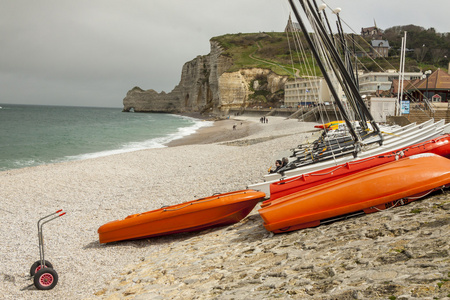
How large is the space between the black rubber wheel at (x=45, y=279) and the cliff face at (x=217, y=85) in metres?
75.6

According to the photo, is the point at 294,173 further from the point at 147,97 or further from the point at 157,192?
the point at 147,97

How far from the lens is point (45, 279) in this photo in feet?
22.7

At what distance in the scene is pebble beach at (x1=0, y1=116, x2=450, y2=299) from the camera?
161 inches

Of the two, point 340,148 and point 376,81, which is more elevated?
point 376,81

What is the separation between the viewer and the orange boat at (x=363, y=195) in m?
6.36

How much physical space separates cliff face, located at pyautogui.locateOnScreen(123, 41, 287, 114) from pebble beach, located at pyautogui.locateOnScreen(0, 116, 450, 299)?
69.2 m

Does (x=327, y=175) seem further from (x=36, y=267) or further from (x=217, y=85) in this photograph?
(x=217, y=85)

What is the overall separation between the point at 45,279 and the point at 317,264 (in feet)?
18.0

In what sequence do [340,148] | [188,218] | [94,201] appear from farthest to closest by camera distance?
[94,201]
[340,148]
[188,218]

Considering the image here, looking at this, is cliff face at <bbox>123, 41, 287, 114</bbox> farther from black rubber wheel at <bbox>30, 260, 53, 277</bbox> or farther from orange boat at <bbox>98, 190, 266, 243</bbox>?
black rubber wheel at <bbox>30, 260, 53, 277</bbox>

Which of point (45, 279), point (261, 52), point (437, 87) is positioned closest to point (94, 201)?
point (45, 279)

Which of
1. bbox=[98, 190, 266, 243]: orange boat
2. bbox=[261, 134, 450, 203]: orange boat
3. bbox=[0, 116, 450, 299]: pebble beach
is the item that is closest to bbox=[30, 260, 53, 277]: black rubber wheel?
bbox=[0, 116, 450, 299]: pebble beach

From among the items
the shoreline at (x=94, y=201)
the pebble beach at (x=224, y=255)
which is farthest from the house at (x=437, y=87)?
the pebble beach at (x=224, y=255)

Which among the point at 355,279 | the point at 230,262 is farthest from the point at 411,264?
the point at 230,262
